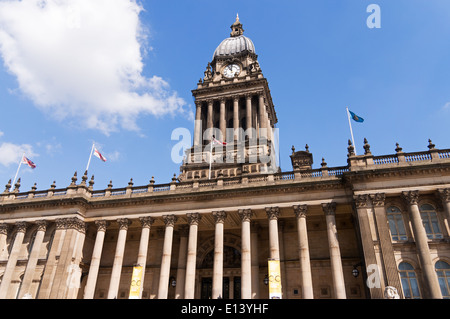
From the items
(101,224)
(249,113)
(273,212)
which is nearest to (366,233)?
(273,212)

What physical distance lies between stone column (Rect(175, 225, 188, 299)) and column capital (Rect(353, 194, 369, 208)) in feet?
61.0

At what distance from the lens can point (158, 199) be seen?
35469mm

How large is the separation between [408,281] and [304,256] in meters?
8.29

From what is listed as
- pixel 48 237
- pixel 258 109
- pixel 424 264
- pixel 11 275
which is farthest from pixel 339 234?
pixel 11 275

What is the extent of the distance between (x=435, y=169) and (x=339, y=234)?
1091cm

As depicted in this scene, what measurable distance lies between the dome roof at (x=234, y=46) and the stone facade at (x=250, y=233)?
Result: 2888cm

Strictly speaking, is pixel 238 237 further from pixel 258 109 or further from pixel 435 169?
pixel 258 109

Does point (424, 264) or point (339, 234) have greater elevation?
point (339, 234)

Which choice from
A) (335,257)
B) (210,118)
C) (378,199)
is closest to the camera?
(335,257)

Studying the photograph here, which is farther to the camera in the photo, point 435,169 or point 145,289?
point 145,289

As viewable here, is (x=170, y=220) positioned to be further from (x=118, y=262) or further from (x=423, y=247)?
(x=423, y=247)

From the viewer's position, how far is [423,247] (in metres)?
26.3
